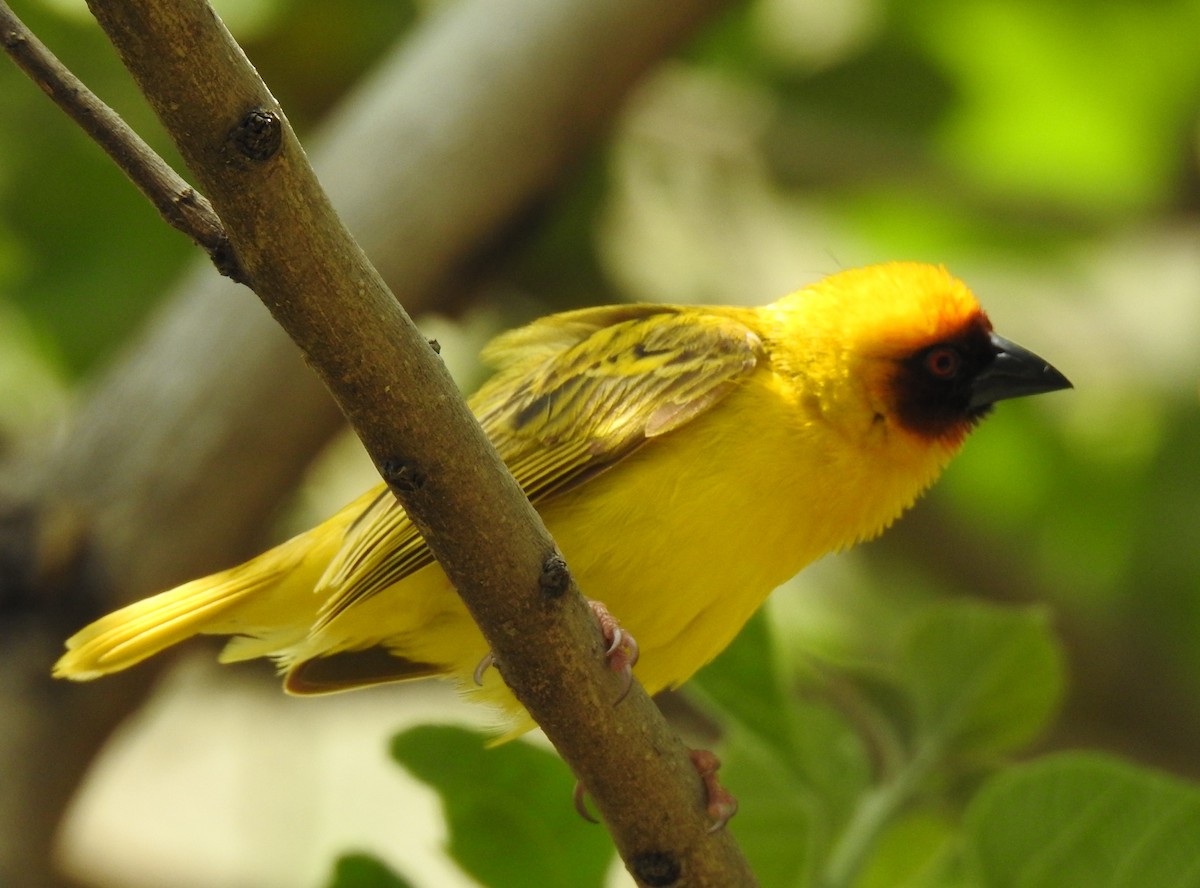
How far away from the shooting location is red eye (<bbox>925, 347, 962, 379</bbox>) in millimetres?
3271

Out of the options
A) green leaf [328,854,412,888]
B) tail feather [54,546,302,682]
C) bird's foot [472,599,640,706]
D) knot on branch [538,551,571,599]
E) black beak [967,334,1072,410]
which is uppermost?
knot on branch [538,551,571,599]

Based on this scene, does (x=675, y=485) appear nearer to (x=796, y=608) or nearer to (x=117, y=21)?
(x=117, y=21)

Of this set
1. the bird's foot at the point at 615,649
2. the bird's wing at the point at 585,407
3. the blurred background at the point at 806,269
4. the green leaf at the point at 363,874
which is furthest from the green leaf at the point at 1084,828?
the blurred background at the point at 806,269

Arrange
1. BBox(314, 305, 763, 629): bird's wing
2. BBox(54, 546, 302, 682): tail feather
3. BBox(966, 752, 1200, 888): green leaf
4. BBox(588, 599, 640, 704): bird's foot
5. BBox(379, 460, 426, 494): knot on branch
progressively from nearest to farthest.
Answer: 1. BBox(379, 460, 426, 494): knot on branch
2. BBox(588, 599, 640, 704): bird's foot
3. BBox(966, 752, 1200, 888): green leaf
4. BBox(314, 305, 763, 629): bird's wing
5. BBox(54, 546, 302, 682): tail feather

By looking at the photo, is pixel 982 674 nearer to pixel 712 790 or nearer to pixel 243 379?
pixel 712 790

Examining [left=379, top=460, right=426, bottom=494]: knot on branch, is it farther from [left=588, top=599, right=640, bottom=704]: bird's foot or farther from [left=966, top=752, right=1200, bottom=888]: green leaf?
[left=966, top=752, right=1200, bottom=888]: green leaf

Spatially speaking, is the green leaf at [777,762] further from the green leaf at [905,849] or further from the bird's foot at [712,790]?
Result: the green leaf at [905,849]

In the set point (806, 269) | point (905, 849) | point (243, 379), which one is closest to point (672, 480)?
point (905, 849)

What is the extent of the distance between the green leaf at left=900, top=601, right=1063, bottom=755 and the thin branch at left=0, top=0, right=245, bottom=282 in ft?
5.54

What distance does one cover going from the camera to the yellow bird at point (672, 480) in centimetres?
287

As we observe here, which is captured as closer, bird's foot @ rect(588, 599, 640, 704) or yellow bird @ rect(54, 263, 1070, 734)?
bird's foot @ rect(588, 599, 640, 704)

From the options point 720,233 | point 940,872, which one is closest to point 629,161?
point 720,233

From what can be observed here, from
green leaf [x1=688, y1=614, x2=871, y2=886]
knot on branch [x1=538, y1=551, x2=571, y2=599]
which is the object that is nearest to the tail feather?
green leaf [x1=688, y1=614, x2=871, y2=886]

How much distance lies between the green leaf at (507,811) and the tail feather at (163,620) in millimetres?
534
